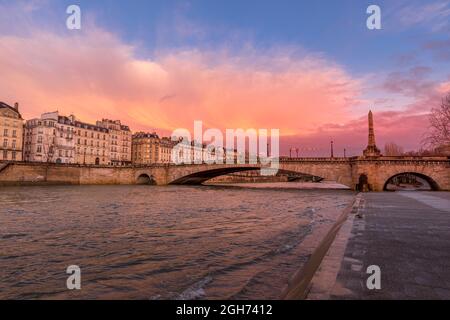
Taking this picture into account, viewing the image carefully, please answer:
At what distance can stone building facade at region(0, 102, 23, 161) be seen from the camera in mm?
68438

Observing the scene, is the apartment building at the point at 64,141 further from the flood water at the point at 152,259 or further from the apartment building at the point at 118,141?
the flood water at the point at 152,259

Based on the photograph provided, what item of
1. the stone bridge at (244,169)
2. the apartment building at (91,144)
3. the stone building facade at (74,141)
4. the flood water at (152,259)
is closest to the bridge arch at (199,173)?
the stone bridge at (244,169)

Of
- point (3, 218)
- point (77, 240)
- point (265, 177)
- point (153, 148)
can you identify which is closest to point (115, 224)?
point (77, 240)

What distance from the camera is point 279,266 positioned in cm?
677

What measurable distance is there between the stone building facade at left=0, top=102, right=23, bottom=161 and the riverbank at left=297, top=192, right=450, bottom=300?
79.4 metres

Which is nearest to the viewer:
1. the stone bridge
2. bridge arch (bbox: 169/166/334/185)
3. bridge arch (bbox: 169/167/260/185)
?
the stone bridge

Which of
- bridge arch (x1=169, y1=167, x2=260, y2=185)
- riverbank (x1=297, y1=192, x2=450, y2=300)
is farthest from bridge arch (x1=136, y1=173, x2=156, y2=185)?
riverbank (x1=297, y1=192, x2=450, y2=300)

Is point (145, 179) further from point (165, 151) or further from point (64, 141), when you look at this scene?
point (165, 151)

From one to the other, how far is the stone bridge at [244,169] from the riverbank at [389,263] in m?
37.0

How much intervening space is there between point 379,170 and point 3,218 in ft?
140

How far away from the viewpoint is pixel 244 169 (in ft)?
197

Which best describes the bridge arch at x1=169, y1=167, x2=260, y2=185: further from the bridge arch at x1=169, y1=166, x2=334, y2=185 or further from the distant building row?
the distant building row

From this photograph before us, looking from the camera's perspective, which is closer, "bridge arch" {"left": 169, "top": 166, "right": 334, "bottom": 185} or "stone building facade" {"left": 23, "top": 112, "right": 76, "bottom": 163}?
"bridge arch" {"left": 169, "top": 166, "right": 334, "bottom": 185}
